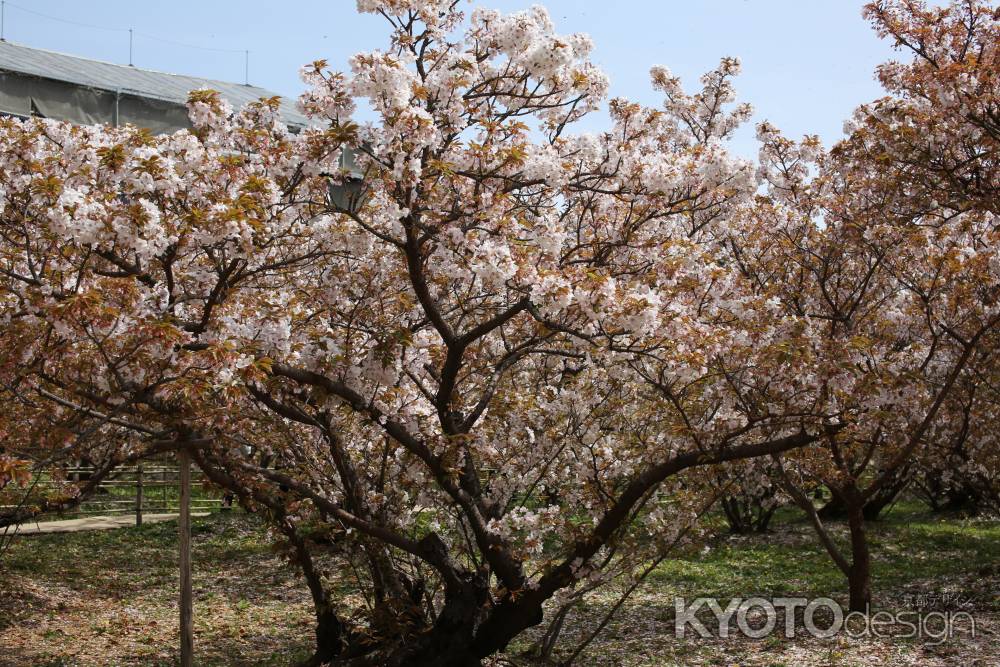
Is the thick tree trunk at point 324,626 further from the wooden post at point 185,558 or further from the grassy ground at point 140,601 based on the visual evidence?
the wooden post at point 185,558

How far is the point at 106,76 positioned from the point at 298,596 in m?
11.2

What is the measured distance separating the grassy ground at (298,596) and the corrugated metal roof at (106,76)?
7177mm

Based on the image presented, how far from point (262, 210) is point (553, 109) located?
7.81 ft

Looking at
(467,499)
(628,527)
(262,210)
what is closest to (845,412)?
(628,527)

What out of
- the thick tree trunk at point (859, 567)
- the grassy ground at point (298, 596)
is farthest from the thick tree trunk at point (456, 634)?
the thick tree trunk at point (859, 567)

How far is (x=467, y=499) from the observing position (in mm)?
5809

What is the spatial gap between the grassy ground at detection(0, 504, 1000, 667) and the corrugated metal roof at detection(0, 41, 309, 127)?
7177 mm

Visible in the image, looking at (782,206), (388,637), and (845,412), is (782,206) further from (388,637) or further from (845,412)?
(388,637)

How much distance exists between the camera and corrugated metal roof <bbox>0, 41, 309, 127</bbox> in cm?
1528

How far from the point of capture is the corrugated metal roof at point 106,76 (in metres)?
15.3

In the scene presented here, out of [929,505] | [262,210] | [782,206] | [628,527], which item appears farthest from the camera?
[929,505]

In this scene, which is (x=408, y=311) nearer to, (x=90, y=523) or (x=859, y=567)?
(x=859, y=567)

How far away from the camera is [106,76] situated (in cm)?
1661

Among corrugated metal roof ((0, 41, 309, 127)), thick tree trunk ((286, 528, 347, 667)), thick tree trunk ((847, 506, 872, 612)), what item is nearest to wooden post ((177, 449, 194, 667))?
thick tree trunk ((286, 528, 347, 667))
